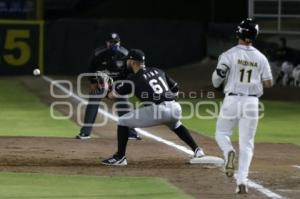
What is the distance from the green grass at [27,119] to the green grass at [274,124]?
9.43 ft

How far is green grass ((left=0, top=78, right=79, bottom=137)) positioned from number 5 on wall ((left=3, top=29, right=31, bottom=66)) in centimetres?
553

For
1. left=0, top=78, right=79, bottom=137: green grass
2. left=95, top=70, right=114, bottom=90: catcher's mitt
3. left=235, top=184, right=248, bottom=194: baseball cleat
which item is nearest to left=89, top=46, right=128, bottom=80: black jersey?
left=95, top=70, right=114, bottom=90: catcher's mitt

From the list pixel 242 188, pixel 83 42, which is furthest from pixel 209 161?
pixel 83 42

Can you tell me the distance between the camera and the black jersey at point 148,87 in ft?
37.0

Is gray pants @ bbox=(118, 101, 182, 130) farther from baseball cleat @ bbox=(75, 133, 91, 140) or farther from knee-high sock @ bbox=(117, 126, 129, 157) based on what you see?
baseball cleat @ bbox=(75, 133, 91, 140)

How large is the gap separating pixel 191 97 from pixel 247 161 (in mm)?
16105

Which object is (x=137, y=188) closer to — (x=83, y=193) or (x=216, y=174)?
(x=83, y=193)

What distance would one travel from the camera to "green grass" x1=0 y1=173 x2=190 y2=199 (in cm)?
922

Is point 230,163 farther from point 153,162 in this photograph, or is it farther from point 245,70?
point 153,162

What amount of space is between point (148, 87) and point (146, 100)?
0.67 feet

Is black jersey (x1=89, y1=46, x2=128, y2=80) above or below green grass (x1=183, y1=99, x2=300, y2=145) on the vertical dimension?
above

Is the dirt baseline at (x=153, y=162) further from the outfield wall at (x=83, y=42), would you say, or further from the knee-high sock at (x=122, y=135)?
the outfield wall at (x=83, y=42)

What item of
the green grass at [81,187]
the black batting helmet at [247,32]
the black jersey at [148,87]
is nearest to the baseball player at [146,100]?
the black jersey at [148,87]

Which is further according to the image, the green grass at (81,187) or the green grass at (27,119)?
the green grass at (27,119)
